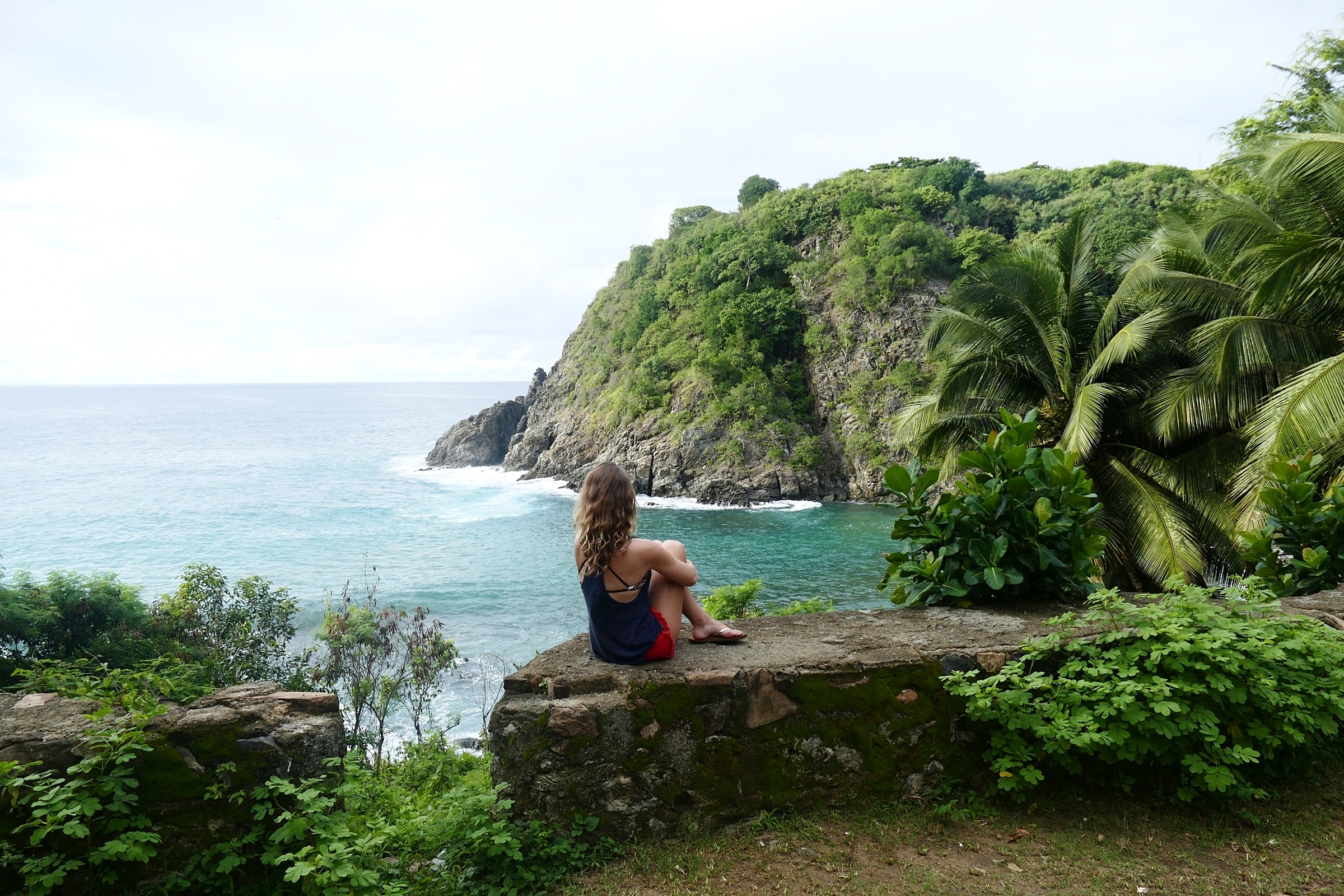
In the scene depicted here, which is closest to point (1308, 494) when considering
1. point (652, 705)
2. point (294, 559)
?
point (652, 705)

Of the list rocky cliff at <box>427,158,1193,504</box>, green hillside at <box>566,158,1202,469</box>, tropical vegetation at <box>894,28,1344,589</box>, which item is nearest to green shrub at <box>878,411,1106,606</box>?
tropical vegetation at <box>894,28,1344,589</box>

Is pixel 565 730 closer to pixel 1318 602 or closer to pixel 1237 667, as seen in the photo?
pixel 1237 667

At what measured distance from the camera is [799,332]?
4569cm

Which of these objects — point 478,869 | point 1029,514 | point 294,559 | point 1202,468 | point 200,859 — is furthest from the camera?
point 294,559

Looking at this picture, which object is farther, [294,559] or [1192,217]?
[294,559]

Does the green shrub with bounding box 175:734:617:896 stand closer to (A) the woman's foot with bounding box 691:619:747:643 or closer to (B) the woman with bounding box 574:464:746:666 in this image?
(B) the woman with bounding box 574:464:746:666

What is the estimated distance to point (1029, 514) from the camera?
4.13 meters

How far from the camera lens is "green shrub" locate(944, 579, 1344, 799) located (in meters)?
2.96

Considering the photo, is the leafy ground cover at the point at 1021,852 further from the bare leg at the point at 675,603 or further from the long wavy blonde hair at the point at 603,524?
the long wavy blonde hair at the point at 603,524

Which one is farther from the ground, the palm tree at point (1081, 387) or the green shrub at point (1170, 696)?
the palm tree at point (1081, 387)

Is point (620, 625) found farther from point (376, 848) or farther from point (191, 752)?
point (191, 752)

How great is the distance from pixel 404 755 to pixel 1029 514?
1137 centimetres

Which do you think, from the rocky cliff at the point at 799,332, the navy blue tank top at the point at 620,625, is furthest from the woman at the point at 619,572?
the rocky cliff at the point at 799,332

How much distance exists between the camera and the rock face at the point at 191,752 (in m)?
2.80
